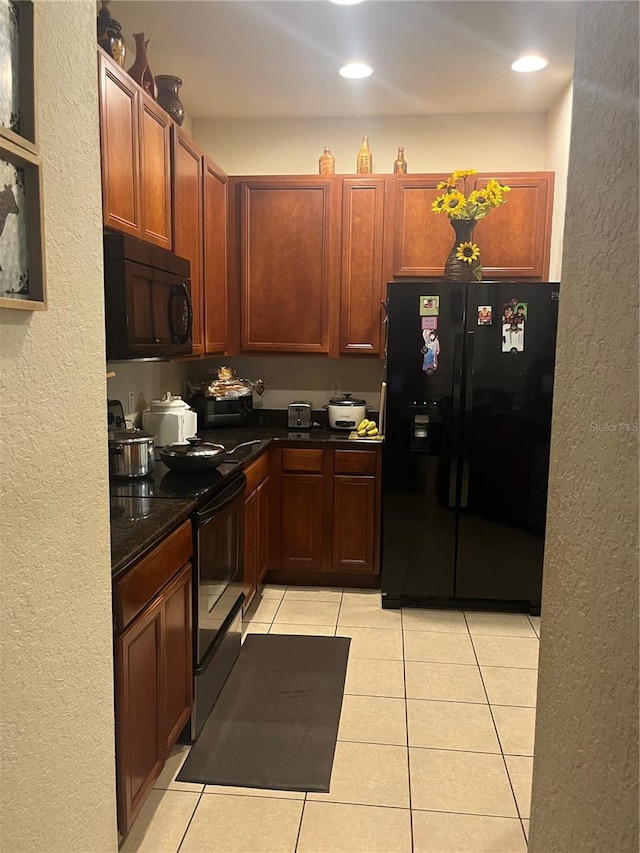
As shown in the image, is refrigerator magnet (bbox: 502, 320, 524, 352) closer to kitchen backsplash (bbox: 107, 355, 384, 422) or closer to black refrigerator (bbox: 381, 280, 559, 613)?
black refrigerator (bbox: 381, 280, 559, 613)

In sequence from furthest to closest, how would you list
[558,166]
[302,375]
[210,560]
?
1. [302,375]
2. [558,166]
3. [210,560]

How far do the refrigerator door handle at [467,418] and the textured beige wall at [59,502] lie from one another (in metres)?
2.47

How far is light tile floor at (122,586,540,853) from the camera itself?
2.03 meters

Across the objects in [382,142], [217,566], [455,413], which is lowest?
[217,566]

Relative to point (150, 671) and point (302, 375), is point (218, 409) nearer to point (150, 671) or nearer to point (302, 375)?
point (302, 375)

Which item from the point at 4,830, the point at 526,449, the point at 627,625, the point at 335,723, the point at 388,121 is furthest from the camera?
the point at 388,121

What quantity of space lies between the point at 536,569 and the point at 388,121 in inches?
114

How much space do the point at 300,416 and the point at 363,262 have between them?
1.03 metres

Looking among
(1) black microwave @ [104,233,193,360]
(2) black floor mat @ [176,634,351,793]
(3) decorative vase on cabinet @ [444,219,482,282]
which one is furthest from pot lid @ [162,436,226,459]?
(3) decorative vase on cabinet @ [444,219,482,282]

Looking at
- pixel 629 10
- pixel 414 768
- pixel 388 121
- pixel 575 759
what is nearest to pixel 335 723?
pixel 414 768

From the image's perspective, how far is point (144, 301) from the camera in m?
2.52

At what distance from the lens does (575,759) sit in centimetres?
99

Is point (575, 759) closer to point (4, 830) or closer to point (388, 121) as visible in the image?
point (4, 830)

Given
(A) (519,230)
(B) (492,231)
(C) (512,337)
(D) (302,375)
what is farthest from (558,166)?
Result: (D) (302,375)
